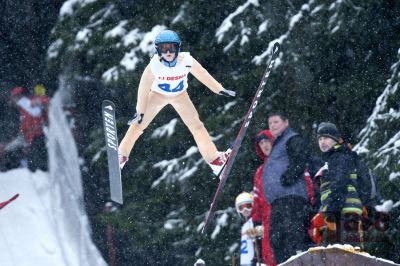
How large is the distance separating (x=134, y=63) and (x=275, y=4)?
76.5 inches

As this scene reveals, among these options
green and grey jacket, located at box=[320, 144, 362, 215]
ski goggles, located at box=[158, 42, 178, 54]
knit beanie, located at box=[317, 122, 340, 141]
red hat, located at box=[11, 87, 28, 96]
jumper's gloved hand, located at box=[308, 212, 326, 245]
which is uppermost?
red hat, located at box=[11, 87, 28, 96]

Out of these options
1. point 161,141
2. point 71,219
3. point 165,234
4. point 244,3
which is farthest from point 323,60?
point 71,219

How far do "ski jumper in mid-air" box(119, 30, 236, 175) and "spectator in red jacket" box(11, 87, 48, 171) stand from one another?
716 centimetres

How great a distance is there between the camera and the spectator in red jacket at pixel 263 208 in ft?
24.8

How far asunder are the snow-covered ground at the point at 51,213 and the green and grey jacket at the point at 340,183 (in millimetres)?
4891

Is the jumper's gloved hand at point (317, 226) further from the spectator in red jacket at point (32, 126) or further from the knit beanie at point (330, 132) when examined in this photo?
the spectator in red jacket at point (32, 126)

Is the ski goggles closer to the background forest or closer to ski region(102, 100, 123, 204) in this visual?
ski region(102, 100, 123, 204)

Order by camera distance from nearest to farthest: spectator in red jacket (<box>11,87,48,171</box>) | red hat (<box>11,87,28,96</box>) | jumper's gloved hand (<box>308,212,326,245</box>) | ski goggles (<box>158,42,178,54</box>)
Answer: ski goggles (<box>158,42,178,54</box>), jumper's gloved hand (<box>308,212,326,245</box>), spectator in red jacket (<box>11,87,48,171</box>), red hat (<box>11,87,28,96</box>)

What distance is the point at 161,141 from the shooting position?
1194 centimetres

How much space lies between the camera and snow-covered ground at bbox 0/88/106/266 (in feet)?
37.2

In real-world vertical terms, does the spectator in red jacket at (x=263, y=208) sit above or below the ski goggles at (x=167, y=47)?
below

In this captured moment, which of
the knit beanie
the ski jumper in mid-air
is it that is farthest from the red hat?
the knit beanie

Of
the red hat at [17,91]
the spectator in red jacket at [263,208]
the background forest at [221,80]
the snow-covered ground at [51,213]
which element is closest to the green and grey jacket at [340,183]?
the spectator in red jacket at [263,208]

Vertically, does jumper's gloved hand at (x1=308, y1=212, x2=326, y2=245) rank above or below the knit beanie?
below
